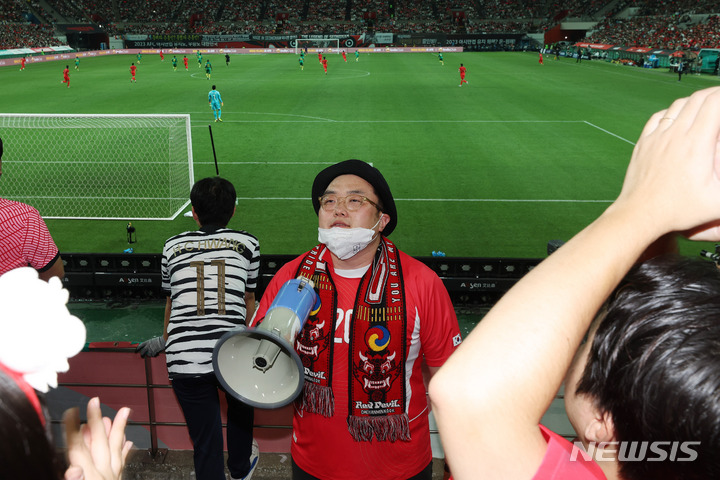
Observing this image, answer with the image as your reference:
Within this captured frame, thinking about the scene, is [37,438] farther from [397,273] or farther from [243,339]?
[397,273]

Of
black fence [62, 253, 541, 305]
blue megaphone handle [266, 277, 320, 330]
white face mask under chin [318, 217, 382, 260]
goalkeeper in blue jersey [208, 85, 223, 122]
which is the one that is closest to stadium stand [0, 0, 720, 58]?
goalkeeper in blue jersey [208, 85, 223, 122]

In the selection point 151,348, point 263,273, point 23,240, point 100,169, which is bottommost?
point 263,273

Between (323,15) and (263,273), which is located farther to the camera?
(323,15)

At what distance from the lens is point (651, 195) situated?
93 centimetres

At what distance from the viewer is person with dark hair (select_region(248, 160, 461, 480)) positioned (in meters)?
2.71

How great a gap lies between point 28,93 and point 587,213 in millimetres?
27958

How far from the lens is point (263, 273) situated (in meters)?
8.09

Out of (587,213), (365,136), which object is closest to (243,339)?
(587,213)

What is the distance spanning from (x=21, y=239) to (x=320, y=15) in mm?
74407

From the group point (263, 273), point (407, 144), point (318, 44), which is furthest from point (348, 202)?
point (318, 44)

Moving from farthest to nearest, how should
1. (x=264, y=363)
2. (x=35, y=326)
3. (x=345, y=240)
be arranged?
(x=345, y=240) → (x=264, y=363) → (x=35, y=326)

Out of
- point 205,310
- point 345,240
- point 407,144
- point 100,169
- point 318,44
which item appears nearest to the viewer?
point 345,240

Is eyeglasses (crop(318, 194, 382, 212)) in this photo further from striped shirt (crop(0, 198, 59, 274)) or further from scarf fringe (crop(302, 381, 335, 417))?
striped shirt (crop(0, 198, 59, 274))

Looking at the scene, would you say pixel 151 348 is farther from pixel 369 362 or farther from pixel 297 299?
pixel 297 299
